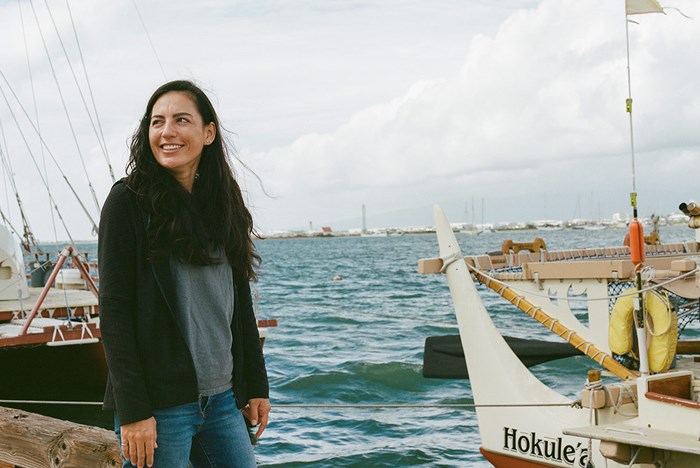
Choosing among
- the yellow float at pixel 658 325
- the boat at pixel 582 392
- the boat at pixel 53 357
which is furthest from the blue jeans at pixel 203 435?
the boat at pixel 53 357

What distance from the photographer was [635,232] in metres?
5.98

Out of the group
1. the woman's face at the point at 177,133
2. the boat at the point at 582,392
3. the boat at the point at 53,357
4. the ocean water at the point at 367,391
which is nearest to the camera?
the woman's face at the point at 177,133

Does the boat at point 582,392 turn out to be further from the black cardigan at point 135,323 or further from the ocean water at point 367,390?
the black cardigan at point 135,323

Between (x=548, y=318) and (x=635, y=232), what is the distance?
189 cm

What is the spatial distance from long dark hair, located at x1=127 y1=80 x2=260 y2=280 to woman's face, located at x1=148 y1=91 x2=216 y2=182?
0.03 metres

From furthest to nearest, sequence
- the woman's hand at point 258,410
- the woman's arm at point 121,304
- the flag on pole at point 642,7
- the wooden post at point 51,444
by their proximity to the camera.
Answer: the flag on pole at point 642,7 → the wooden post at point 51,444 → the woman's hand at point 258,410 → the woman's arm at point 121,304

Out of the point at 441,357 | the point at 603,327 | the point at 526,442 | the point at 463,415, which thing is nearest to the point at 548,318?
the point at 603,327

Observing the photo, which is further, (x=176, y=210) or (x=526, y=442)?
(x=526, y=442)

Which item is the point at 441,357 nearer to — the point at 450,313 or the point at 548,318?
the point at 548,318

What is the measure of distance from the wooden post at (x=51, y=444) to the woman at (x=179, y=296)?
993 millimetres

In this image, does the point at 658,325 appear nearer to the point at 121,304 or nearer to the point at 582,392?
the point at 582,392

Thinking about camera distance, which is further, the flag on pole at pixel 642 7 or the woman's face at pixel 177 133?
the flag on pole at pixel 642 7

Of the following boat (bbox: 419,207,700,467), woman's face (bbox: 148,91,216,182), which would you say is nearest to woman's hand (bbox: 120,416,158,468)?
woman's face (bbox: 148,91,216,182)

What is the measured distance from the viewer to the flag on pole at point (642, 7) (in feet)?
22.7
